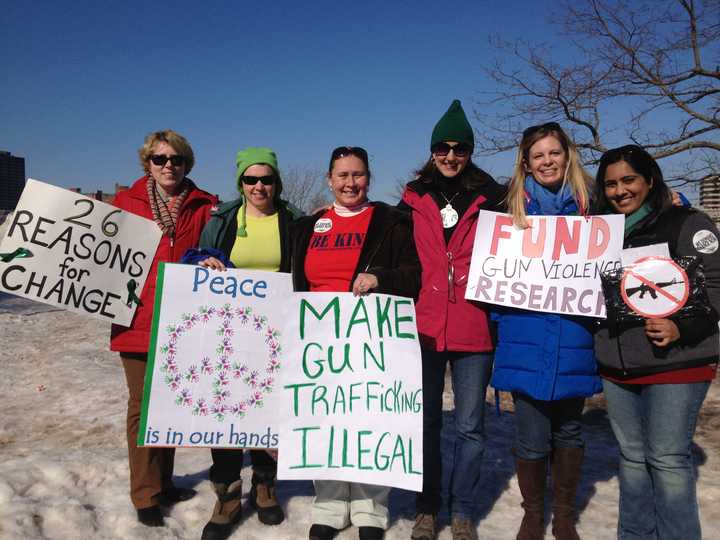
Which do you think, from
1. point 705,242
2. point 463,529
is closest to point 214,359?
point 463,529

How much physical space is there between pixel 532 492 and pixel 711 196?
11.3m

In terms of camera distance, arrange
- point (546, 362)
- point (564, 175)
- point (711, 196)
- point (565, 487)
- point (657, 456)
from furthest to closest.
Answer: point (711, 196) < point (565, 487) < point (564, 175) < point (546, 362) < point (657, 456)

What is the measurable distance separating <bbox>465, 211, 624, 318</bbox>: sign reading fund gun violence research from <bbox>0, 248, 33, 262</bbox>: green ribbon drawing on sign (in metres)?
2.49

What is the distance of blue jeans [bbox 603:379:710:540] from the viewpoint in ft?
8.50

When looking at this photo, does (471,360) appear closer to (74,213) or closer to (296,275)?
(296,275)

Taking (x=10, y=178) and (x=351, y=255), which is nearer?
(x=351, y=255)

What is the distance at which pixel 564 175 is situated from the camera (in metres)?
3.03

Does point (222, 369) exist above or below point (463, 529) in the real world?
above

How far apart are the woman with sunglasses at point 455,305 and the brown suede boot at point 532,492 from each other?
0.81ft

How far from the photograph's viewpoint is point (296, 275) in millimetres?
3152

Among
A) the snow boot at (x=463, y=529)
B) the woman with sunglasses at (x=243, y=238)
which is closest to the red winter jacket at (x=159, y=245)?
the woman with sunglasses at (x=243, y=238)

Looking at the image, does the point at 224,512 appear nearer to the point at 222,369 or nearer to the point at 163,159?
the point at 222,369

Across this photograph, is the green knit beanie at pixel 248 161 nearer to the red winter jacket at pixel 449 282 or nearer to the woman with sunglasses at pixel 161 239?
the woman with sunglasses at pixel 161 239

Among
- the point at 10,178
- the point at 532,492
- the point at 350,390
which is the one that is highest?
the point at 10,178
